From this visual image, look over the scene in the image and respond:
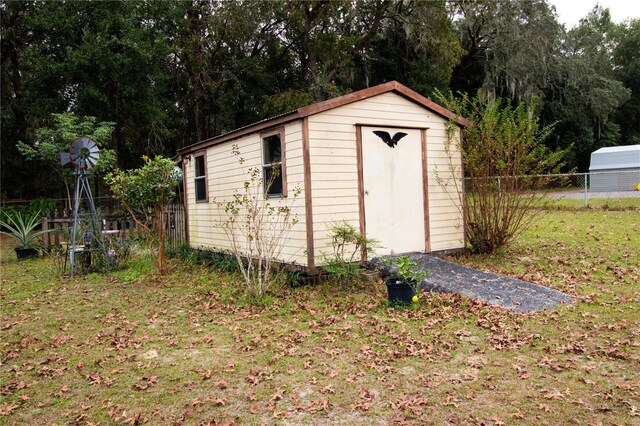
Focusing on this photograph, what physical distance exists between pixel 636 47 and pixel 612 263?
32.8m

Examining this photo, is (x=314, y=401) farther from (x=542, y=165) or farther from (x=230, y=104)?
(x=230, y=104)

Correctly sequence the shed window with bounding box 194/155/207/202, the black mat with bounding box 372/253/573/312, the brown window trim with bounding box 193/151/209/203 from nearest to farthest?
the black mat with bounding box 372/253/573/312 < the brown window trim with bounding box 193/151/209/203 < the shed window with bounding box 194/155/207/202

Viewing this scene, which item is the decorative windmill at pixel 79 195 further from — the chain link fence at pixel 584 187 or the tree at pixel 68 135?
the chain link fence at pixel 584 187

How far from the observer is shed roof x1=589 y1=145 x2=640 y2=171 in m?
19.9

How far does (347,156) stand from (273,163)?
1.12 m

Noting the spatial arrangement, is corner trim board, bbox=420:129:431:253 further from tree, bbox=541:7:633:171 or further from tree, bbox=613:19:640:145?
tree, bbox=613:19:640:145

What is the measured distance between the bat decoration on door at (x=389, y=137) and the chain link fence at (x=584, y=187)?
1.76 metres

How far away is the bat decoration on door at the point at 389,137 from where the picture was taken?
7230 millimetres

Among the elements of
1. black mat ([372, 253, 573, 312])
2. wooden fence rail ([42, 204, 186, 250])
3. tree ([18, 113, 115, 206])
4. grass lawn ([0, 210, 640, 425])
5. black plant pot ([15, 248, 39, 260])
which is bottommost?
grass lawn ([0, 210, 640, 425])

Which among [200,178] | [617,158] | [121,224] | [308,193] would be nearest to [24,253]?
[121,224]

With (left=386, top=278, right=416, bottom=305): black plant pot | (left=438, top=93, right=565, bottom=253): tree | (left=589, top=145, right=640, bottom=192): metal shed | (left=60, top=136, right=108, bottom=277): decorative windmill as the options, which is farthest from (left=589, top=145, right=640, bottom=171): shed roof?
(left=60, top=136, right=108, bottom=277): decorative windmill

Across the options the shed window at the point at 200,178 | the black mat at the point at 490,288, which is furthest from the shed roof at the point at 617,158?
the shed window at the point at 200,178

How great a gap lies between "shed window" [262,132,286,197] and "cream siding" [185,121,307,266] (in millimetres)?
119

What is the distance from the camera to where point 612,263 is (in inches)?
287
